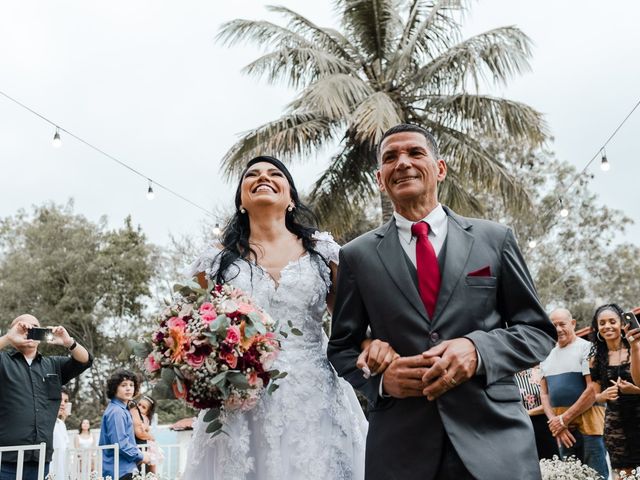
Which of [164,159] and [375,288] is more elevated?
[164,159]

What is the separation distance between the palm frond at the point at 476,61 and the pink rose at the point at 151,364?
1054 centimetres

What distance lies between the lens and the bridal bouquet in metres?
2.57

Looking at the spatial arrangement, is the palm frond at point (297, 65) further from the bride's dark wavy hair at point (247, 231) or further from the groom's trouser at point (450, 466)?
the groom's trouser at point (450, 466)

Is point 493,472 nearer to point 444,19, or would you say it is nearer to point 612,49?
point 444,19

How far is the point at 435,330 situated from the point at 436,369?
0.57 ft

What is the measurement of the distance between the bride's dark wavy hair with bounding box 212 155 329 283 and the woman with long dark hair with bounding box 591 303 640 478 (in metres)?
3.12

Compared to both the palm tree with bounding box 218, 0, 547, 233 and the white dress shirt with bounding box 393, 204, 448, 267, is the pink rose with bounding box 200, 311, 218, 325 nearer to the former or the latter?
the white dress shirt with bounding box 393, 204, 448, 267

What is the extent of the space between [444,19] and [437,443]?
11.9 meters

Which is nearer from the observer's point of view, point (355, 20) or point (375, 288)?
point (375, 288)

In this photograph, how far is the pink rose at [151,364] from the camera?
2.68 meters

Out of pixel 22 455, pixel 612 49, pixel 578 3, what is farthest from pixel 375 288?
pixel 612 49

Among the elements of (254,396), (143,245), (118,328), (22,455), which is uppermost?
(143,245)

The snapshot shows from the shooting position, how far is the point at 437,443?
2.07m

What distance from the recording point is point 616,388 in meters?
5.37
